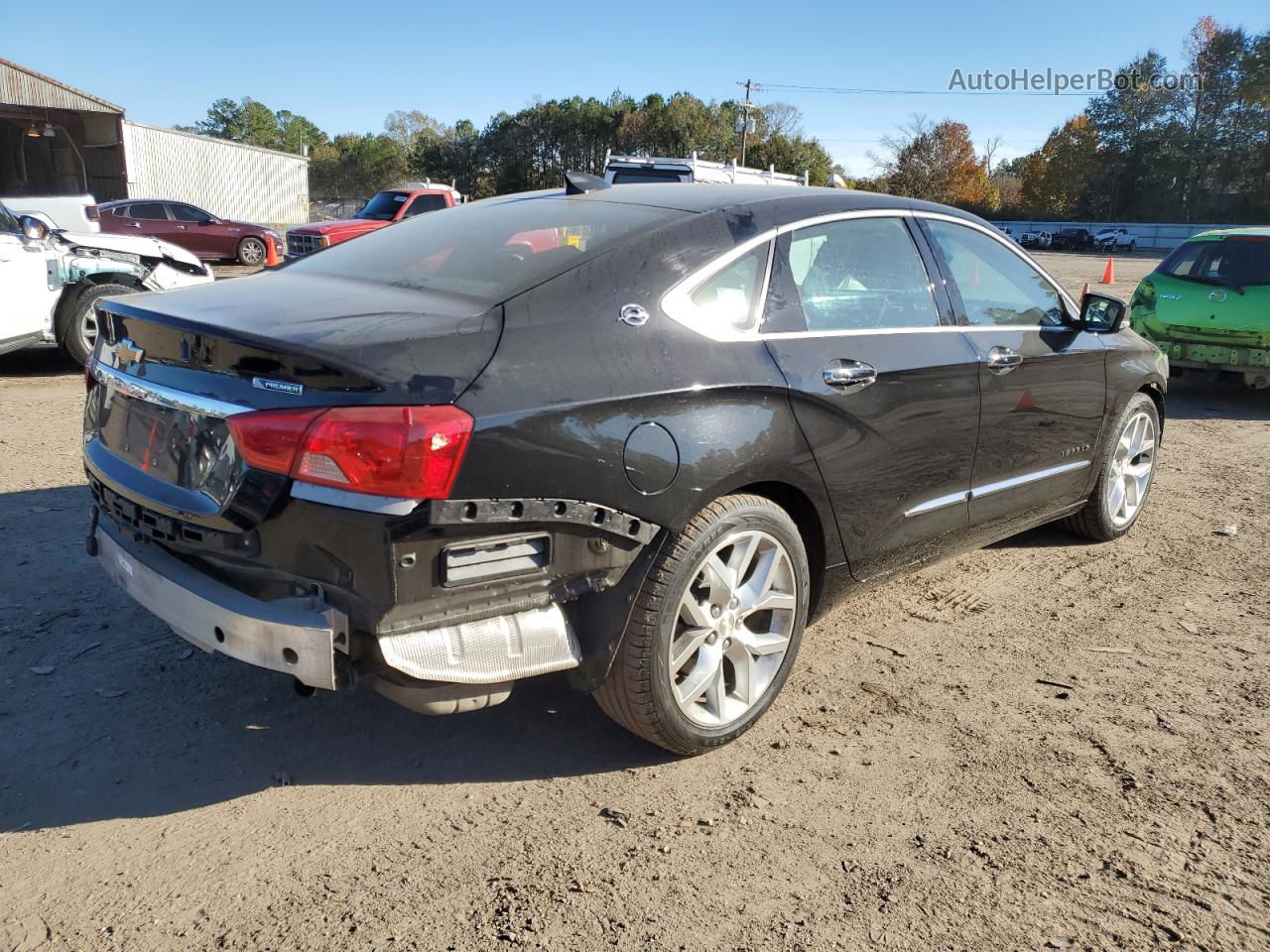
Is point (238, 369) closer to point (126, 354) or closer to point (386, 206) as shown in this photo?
point (126, 354)

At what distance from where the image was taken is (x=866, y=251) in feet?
12.2

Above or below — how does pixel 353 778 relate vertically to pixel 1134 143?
below

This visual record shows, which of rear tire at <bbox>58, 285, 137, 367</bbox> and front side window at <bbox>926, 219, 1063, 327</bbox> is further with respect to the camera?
rear tire at <bbox>58, 285, 137, 367</bbox>

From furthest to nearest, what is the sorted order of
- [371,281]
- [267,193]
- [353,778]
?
[267,193] < [371,281] < [353,778]

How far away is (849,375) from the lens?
334cm

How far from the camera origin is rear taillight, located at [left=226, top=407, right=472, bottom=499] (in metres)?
2.36

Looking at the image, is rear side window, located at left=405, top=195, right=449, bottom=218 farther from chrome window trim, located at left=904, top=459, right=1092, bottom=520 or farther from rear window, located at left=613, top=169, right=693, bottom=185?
chrome window trim, located at left=904, top=459, right=1092, bottom=520

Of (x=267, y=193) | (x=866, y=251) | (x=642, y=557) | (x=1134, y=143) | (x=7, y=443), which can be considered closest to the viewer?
(x=642, y=557)

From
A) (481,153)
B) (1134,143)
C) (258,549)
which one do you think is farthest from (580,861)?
(1134,143)

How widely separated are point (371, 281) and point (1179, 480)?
5734 mm

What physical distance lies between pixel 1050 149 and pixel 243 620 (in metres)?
85.8

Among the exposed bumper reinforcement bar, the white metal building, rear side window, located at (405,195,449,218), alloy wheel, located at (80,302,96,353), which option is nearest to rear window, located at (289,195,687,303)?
the exposed bumper reinforcement bar

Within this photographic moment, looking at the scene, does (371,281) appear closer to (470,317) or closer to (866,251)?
(470,317)

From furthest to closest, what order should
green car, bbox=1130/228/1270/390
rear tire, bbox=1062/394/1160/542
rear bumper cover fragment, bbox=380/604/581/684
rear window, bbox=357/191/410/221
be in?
rear window, bbox=357/191/410/221
green car, bbox=1130/228/1270/390
rear tire, bbox=1062/394/1160/542
rear bumper cover fragment, bbox=380/604/581/684
